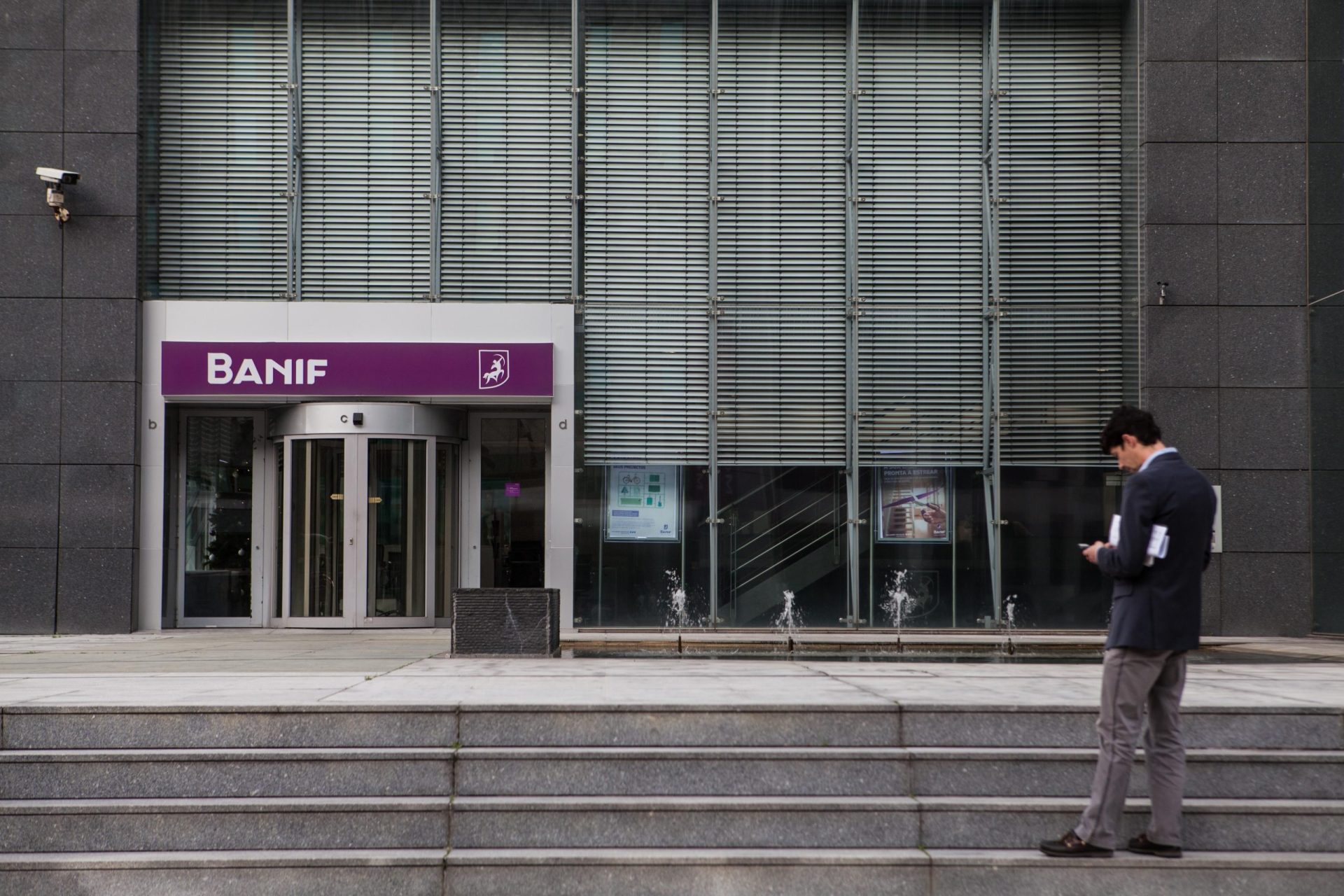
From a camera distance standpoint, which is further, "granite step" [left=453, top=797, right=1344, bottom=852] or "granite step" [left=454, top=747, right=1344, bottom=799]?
"granite step" [left=454, top=747, right=1344, bottom=799]

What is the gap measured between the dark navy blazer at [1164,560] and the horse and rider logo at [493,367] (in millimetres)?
10458

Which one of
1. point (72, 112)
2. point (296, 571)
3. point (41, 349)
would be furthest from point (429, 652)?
point (72, 112)

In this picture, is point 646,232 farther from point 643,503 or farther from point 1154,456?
point 1154,456

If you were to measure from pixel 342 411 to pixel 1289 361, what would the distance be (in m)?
11.3

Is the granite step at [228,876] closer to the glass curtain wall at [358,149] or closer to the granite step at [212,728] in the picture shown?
the granite step at [212,728]

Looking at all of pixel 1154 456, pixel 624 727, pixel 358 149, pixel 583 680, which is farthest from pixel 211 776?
pixel 358 149

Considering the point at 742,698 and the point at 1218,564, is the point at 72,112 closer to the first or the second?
the point at 742,698

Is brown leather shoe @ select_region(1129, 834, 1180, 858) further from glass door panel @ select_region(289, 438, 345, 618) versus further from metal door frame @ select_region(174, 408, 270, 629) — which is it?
metal door frame @ select_region(174, 408, 270, 629)

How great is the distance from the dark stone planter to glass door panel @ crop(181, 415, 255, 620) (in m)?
6.19

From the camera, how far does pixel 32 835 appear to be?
5.89 metres

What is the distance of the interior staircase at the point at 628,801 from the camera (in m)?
5.68

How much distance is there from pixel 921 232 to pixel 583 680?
9.55 metres

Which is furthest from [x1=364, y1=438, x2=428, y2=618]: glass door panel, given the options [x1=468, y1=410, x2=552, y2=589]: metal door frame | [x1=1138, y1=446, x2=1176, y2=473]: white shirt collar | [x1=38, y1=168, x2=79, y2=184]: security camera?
[x1=1138, y1=446, x2=1176, y2=473]: white shirt collar

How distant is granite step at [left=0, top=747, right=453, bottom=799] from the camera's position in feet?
20.1
